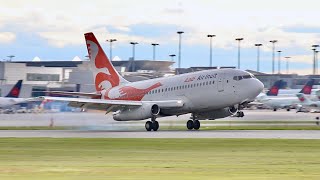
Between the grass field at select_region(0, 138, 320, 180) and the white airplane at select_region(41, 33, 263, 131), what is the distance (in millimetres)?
15410

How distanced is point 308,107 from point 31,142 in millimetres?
110074

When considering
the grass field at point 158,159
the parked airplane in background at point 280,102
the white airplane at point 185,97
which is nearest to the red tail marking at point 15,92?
the parked airplane in background at point 280,102

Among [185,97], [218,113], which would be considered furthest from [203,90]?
[218,113]

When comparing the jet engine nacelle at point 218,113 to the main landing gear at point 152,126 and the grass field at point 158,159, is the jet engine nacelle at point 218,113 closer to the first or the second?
the main landing gear at point 152,126

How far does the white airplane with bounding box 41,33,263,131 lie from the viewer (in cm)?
6181

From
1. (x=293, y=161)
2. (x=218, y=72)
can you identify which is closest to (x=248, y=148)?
(x=293, y=161)

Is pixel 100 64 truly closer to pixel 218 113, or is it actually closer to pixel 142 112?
pixel 142 112

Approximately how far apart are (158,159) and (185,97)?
32.2 m

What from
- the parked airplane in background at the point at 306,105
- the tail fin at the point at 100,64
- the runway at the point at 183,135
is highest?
the tail fin at the point at 100,64

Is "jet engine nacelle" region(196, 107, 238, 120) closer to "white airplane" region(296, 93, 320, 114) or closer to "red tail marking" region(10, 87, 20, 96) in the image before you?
"red tail marking" region(10, 87, 20, 96)

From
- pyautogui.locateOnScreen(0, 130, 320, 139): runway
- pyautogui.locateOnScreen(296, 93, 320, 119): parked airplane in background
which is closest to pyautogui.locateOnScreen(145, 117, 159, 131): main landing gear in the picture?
pyautogui.locateOnScreen(0, 130, 320, 139): runway

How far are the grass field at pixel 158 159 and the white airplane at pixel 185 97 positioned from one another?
50.6 feet

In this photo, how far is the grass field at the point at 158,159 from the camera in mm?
25469

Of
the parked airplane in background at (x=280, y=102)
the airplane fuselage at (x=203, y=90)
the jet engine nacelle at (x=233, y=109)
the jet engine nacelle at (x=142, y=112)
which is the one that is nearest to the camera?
the airplane fuselage at (x=203, y=90)
